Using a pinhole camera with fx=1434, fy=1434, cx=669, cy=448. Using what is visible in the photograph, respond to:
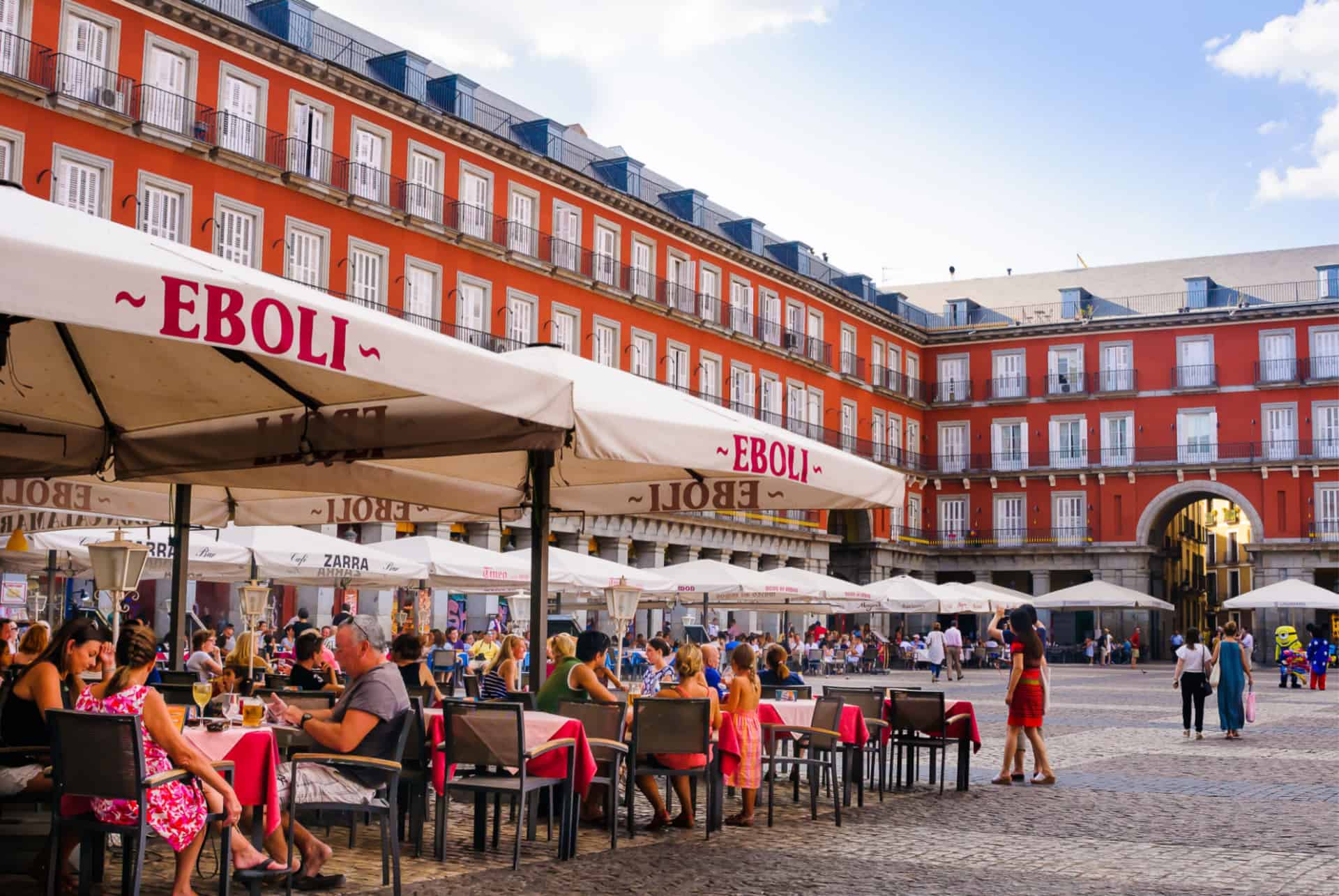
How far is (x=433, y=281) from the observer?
1364 inches

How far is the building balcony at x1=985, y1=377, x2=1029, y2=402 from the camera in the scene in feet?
192

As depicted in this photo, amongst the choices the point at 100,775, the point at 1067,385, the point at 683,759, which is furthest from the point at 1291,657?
the point at 100,775

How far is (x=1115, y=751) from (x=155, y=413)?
11123 millimetres

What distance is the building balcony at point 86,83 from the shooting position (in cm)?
2586

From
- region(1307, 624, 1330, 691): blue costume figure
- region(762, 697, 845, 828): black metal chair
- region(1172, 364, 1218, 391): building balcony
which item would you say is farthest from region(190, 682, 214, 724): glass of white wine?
region(1172, 364, 1218, 391): building balcony

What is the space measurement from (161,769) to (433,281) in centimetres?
2957

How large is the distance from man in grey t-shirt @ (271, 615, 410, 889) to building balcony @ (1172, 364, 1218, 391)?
53278 mm

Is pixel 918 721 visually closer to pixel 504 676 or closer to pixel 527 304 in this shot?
pixel 504 676

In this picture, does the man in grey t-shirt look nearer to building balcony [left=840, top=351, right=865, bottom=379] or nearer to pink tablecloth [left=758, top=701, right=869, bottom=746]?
pink tablecloth [left=758, top=701, right=869, bottom=746]

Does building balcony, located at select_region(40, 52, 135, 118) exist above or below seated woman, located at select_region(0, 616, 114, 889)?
above

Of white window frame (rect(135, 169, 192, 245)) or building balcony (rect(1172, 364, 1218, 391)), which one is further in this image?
building balcony (rect(1172, 364, 1218, 391))

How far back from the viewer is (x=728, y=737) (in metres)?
9.27

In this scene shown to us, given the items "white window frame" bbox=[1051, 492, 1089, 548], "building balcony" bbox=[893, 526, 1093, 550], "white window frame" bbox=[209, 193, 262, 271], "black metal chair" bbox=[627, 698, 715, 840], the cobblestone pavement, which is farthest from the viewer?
"building balcony" bbox=[893, 526, 1093, 550]

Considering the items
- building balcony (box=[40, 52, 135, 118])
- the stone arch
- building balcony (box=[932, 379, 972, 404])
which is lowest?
the stone arch
